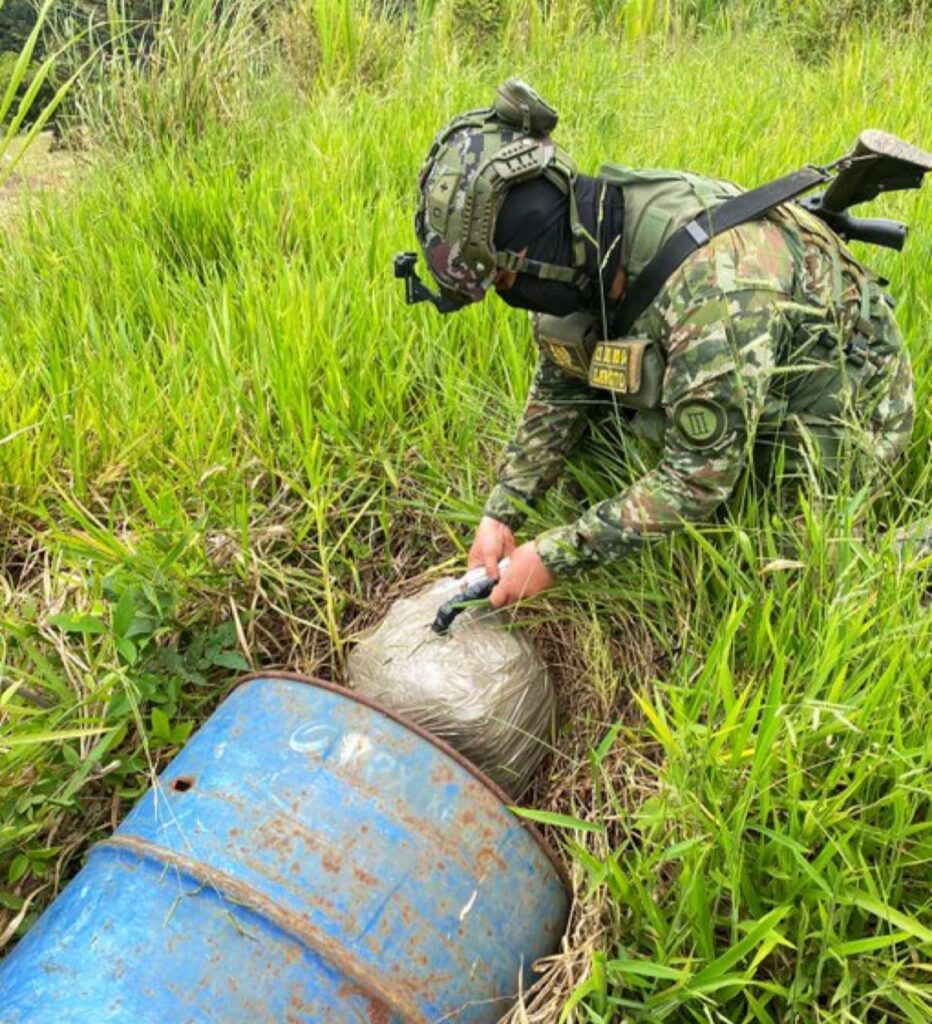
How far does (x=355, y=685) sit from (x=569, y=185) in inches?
40.9

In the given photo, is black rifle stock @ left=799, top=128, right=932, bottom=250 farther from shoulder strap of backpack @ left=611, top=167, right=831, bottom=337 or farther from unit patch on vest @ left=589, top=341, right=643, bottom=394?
unit patch on vest @ left=589, top=341, right=643, bottom=394

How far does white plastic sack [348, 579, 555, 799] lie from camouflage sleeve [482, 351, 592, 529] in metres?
0.30

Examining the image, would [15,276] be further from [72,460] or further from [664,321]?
[664,321]

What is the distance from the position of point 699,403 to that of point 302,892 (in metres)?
1.03

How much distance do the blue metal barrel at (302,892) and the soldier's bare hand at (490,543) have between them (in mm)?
548

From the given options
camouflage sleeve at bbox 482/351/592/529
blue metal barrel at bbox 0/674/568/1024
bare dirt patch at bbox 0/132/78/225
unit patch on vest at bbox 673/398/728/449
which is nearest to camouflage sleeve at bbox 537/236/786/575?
unit patch on vest at bbox 673/398/728/449

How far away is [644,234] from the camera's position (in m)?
1.72

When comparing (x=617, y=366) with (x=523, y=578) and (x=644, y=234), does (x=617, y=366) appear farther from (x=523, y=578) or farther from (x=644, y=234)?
(x=523, y=578)

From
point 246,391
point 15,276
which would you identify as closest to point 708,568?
point 246,391

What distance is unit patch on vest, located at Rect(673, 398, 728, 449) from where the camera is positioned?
160 centimetres

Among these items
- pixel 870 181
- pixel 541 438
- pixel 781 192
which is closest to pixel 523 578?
pixel 541 438

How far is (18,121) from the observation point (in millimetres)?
1517

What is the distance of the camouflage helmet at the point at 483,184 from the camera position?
1.60 meters

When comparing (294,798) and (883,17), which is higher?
(883,17)
